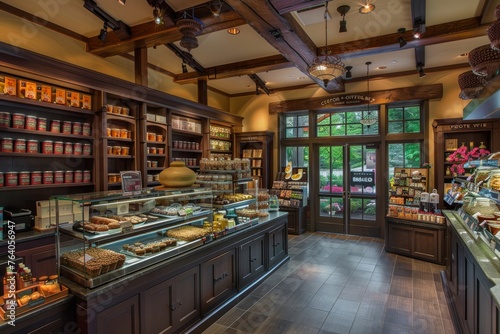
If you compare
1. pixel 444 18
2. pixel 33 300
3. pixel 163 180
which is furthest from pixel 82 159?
pixel 444 18

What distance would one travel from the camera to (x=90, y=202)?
2.08 metres

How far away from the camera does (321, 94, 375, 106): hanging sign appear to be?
653 centimetres

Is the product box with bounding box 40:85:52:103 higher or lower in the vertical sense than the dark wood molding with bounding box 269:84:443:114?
lower

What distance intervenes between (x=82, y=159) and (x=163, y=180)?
202 centimetres

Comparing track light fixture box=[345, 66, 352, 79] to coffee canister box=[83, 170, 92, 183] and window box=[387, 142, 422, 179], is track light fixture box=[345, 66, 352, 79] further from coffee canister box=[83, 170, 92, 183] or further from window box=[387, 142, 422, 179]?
coffee canister box=[83, 170, 92, 183]

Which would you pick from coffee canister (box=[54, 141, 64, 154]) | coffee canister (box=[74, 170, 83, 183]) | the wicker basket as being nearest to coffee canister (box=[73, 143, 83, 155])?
coffee canister (box=[54, 141, 64, 154])

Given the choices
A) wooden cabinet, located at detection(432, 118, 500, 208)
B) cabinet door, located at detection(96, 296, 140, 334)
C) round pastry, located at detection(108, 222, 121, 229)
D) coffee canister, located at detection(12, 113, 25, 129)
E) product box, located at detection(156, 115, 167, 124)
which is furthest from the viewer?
wooden cabinet, located at detection(432, 118, 500, 208)

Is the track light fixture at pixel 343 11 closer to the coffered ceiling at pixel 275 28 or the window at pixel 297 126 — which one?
the coffered ceiling at pixel 275 28

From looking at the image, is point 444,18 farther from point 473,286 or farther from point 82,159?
point 82,159

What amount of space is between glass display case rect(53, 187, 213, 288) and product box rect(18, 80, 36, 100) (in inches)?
76.6

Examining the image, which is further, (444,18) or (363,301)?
(444,18)

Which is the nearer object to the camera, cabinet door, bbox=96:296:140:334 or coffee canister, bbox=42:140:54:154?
cabinet door, bbox=96:296:140:334

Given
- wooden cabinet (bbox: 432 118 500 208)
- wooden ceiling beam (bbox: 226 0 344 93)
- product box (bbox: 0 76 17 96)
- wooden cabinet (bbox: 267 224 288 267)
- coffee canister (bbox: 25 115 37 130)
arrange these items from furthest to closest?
1. wooden cabinet (bbox: 432 118 500 208)
2. wooden cabinet (bbox: 267 224 288 267)
3. coffee canister (bbox: 25 115 37 130)
4. product box (bbox: 0 76 17 96)
5. wooden ceiling beam (bbox: 226 0 344 93)

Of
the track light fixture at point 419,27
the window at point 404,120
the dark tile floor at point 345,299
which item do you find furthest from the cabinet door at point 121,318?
the window at point 404,120
